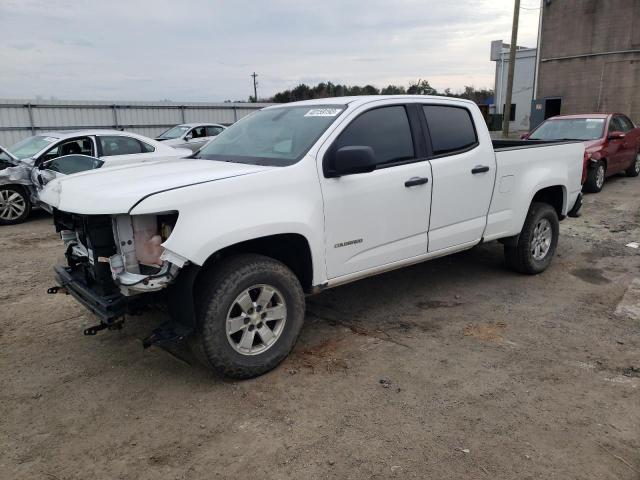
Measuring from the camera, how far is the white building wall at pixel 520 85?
1475 inches

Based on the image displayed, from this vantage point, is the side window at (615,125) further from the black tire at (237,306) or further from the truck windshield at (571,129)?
the black tire at (237,306)

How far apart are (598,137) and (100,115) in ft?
56.0

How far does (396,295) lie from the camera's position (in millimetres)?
5320

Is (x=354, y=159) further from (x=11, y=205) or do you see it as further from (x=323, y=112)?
(x=11, y=205)

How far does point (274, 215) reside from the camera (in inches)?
138

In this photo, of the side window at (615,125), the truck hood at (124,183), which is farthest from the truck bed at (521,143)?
the side window at (615,125)

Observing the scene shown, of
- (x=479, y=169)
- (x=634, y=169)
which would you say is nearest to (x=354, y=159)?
(x=479, y=169)

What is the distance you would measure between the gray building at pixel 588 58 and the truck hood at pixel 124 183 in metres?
24.2

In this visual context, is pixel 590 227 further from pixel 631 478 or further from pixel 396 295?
pixel 631 478

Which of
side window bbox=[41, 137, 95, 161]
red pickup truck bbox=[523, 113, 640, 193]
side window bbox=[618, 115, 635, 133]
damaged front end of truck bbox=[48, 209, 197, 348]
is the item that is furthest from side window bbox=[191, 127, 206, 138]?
damaged front end of truck bbox=[48, 209, 197, 348]

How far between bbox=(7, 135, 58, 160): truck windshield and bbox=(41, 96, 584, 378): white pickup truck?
6341 mm

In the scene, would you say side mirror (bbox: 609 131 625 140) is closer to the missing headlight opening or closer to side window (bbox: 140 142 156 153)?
side window (bbox: 140 142 156 153)

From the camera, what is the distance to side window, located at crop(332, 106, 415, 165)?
13.4ft

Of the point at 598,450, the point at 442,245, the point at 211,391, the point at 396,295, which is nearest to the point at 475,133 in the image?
the point at 442,245
